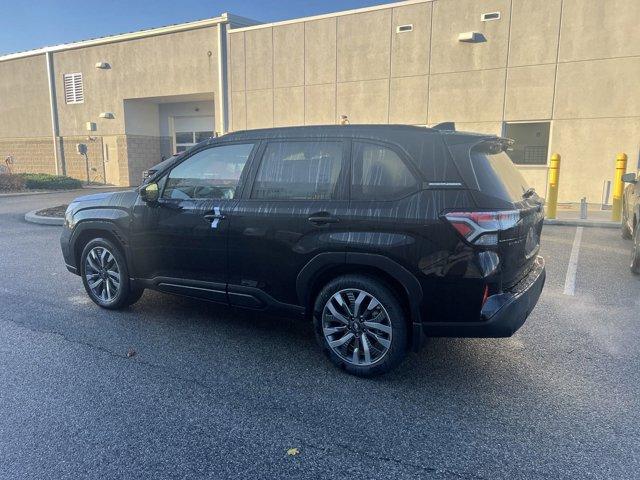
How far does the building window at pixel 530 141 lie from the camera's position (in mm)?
14969

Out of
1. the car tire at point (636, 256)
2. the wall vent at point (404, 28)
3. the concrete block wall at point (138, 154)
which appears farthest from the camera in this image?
the concrete block wall at point (138, 154)

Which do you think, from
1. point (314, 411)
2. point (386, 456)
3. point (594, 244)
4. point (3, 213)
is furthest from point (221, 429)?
point (3, 213)

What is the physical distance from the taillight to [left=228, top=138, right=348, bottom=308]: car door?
0.83 m

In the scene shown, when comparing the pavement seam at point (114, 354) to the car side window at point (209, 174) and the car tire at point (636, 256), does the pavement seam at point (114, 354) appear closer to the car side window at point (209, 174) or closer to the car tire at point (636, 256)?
the car side window at point (209, 174)

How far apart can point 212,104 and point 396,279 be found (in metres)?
22.0

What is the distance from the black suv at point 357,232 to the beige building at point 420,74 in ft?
39.3

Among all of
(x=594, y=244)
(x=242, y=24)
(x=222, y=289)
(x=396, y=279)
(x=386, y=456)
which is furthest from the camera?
(x=242, y=24)

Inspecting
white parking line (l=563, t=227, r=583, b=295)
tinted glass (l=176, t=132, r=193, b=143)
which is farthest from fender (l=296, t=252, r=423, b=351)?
tinted glass (l=176, t=132, r=193, b=143)

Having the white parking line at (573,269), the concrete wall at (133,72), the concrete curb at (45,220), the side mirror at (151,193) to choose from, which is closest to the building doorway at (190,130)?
the concrete wall at (133,72)

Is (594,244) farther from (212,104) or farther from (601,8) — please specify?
(212,104)

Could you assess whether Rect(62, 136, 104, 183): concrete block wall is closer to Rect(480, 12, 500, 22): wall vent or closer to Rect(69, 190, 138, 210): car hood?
Rect(480, 12, 500, 22): wall vent

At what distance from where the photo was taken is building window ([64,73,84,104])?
992 inches

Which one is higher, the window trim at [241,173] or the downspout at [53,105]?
the downspout at [53,105]

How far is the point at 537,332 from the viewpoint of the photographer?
4684mm
